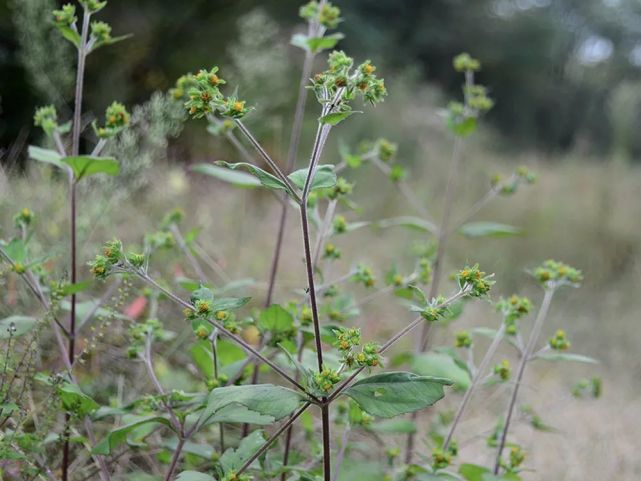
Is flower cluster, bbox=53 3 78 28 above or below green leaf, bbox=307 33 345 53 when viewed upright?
below

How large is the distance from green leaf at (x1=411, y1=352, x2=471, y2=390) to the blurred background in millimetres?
203

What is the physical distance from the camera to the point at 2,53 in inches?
170

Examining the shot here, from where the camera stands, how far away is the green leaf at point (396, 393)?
2.42ft

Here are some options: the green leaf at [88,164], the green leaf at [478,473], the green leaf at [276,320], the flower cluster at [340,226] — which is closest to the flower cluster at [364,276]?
the flower cluster at [340,226]

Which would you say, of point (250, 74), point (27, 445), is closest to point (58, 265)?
point (250, 74)

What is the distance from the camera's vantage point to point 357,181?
13.3ft

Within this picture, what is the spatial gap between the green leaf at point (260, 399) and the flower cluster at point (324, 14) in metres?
0.63

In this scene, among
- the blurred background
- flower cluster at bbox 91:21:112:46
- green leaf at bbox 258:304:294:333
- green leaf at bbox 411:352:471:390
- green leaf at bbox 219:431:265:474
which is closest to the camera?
green leaf at bbox 219:431:265:474

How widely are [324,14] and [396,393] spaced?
0.68 meters

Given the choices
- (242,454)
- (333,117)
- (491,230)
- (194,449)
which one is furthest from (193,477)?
(491,230)

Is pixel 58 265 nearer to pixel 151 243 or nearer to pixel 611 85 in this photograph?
pixel 151 243

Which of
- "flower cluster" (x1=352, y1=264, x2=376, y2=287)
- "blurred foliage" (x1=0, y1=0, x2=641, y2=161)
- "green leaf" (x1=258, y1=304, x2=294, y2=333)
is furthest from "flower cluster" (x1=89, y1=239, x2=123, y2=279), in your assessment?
"blurred foliage" (x1=0, y1=0, x2=641, y2=161)

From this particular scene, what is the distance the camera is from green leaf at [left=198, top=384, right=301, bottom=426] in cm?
74

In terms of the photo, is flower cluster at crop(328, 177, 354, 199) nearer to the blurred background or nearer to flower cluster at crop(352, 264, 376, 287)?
flower cluster at crop(352, 264, 376, 287)
